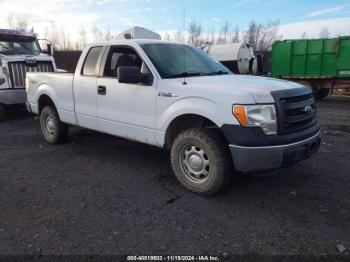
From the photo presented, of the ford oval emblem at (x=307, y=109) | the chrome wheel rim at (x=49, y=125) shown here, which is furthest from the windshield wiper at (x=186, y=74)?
the chrome wheel rim at (x=49, y=125)

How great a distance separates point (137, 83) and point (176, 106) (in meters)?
0.76

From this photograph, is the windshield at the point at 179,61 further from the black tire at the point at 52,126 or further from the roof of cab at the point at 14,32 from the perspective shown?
the roof of cab at the point at 14,32

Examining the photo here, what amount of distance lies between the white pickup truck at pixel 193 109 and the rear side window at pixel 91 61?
0.06ft

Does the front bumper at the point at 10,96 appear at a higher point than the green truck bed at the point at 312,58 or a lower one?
lower

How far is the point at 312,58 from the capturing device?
605 inches

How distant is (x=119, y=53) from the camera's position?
5582 millimetres

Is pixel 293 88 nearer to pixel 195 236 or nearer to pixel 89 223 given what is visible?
pixel 195 236

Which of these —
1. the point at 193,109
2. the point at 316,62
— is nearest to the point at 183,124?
the point at 193,109

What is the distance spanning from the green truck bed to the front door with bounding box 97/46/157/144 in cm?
1179

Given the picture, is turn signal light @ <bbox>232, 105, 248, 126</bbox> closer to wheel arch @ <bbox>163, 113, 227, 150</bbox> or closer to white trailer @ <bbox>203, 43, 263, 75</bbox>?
wheel arch @ <bbox>163, 113, 227, 150</bbox>

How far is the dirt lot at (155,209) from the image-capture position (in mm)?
3348

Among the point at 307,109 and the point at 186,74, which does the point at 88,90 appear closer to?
the point at 186,74

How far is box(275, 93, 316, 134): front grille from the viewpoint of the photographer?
3.97 metres

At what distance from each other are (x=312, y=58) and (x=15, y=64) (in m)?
11.8
